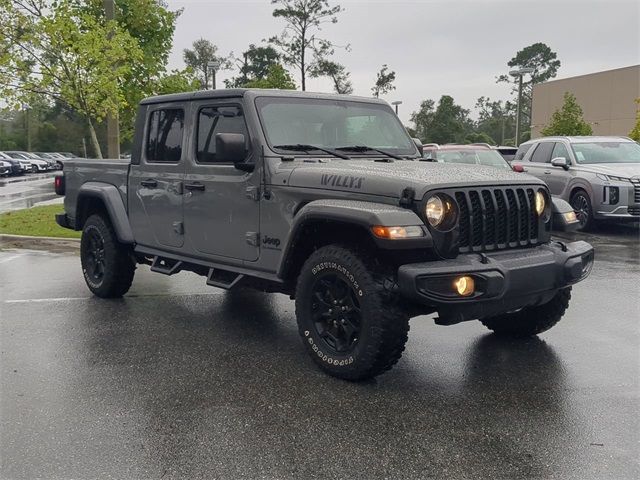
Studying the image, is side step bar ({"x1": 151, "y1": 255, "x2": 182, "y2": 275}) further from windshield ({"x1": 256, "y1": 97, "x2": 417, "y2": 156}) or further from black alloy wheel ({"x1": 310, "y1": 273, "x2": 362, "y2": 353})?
black alloy wheel ({"x1": 310, "y1": 273, "x2": 362, "y2": 353})

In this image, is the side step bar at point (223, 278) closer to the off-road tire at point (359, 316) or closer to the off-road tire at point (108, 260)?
the off-road tire at point (359, 316)

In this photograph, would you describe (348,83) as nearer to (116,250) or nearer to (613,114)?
(613,114)

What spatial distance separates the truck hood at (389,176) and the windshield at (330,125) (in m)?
0.38

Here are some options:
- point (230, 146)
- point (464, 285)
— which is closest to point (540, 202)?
point (464, 285)

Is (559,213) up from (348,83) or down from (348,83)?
down

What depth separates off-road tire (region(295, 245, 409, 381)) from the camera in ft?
13.1

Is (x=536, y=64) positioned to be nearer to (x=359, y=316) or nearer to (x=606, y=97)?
(x=606, y=97)

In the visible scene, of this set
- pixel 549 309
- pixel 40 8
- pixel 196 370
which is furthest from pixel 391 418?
pixel 40 8

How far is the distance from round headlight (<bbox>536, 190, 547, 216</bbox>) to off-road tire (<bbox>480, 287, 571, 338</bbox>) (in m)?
0.71

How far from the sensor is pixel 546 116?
51344mm

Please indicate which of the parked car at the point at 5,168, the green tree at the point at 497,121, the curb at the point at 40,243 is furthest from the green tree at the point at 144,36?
the green tree at the point at 497,121

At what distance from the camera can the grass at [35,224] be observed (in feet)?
37.9

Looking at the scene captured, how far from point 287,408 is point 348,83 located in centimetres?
3597

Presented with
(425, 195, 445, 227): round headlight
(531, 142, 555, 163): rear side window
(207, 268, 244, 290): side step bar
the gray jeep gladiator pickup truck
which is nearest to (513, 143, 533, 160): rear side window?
(531, 142, 555, 163): rear side window
